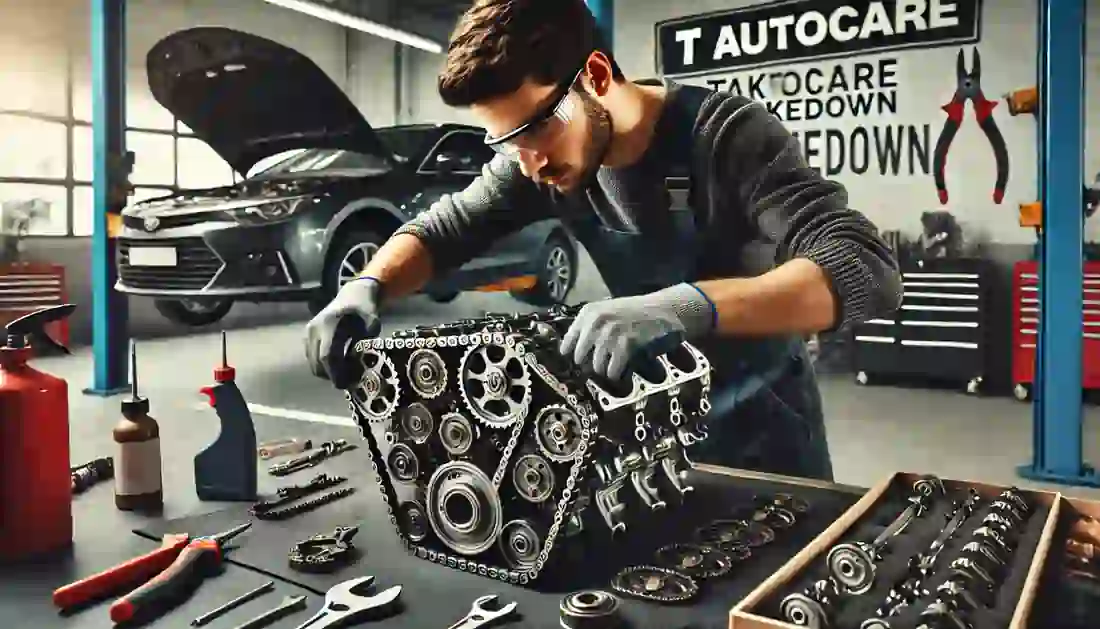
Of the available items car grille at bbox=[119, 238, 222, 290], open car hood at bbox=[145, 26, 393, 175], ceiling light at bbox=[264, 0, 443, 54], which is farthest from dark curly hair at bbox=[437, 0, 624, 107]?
car grille at bbox=[119, 238, 222, 290]

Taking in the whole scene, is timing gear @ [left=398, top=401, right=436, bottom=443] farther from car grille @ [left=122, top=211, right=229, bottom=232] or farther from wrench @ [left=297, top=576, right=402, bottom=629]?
car grille @ [left=122, top=211, right=229, bottom=232]

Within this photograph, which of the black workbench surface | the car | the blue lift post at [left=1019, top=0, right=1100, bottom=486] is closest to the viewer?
the black workbench surface

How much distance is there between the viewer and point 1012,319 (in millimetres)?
2088

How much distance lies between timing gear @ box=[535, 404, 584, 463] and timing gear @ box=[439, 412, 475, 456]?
11 centimetres

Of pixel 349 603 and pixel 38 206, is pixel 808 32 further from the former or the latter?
pixel 38 206

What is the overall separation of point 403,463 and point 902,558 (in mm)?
660

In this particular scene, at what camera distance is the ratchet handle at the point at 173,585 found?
39.6 inches

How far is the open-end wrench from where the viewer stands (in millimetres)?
988

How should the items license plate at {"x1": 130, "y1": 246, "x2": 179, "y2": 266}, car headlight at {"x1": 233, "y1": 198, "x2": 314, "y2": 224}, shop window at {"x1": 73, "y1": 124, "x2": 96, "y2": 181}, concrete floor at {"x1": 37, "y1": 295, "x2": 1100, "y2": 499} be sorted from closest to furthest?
1. concrete floor at {"x1": 37, "y1": 295, "x2": 1100, "y2": 499}
2. car headlight at {"x1": 233, "y1": 198, "x2": 314, "y2": 224}
3. license plate at {"x1": 130, "y1": 246, "x2": 179, "y2": 266}
4. shop window at {"x1": 73, "y1": 124, "x2": 96, "y2": 181}

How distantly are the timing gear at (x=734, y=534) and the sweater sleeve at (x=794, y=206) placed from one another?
360 millimetres

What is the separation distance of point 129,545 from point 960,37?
65.3 inches

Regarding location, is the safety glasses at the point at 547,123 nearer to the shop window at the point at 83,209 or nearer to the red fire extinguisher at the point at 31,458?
the red fire extinguisher at the point at 31,458

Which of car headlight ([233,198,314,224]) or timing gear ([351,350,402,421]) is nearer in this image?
timing gear ([351,350,402,421])

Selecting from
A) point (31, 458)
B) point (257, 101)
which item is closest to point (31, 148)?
point (257, 101)
